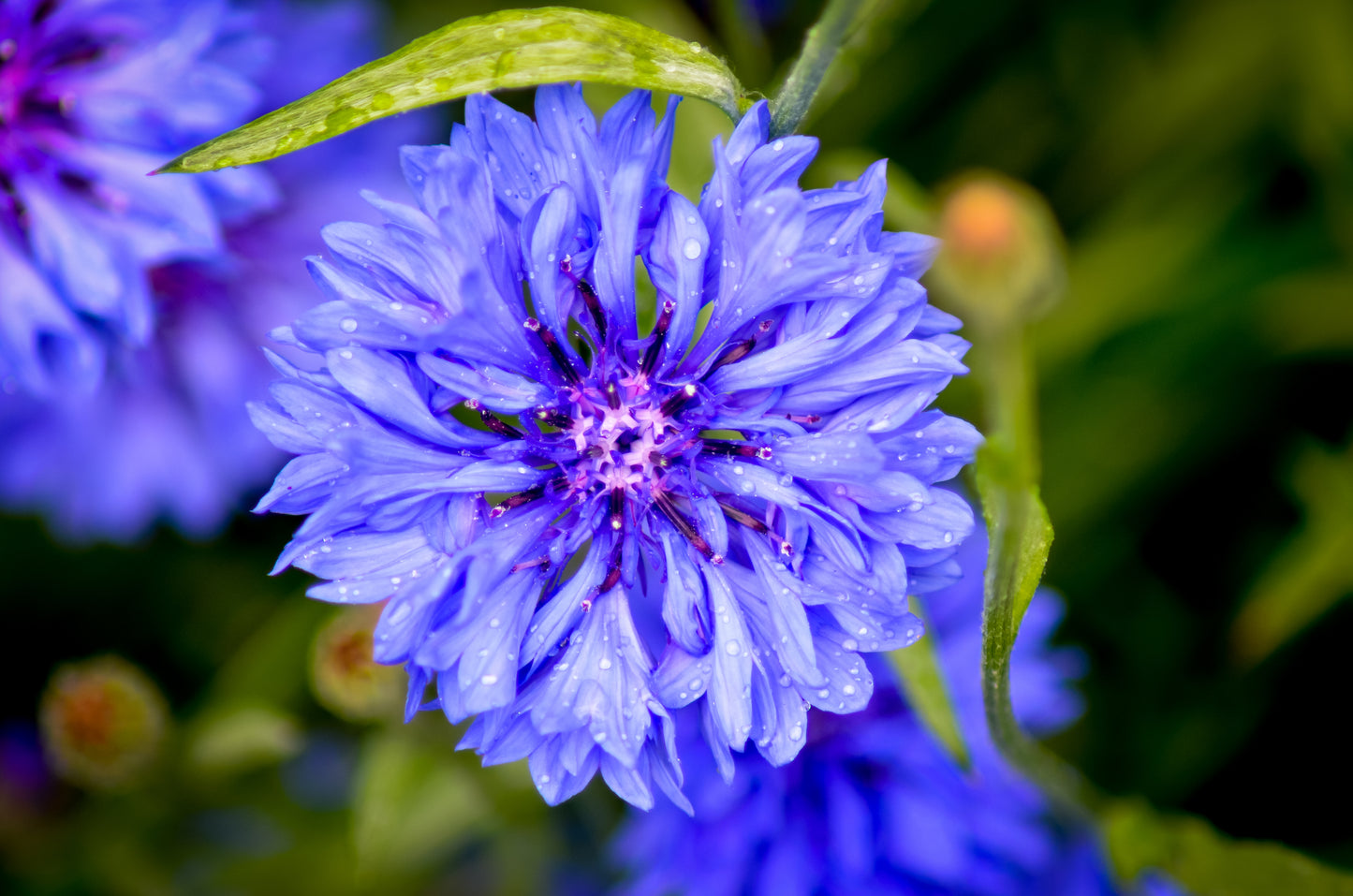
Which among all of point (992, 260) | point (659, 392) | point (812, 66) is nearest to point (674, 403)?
point (659, 392)

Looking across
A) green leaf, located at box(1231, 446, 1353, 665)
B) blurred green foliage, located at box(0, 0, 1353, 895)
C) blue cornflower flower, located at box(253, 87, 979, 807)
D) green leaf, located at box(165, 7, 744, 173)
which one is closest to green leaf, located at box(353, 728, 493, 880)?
blurred green foliage, located at box(0, 0, 1353, 895)

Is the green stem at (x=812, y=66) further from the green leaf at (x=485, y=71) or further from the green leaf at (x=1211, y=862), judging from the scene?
the green leaf at (x=1211, y=862)

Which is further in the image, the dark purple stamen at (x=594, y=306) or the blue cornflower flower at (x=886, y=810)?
the blue cornflower flower at (x=886, y=810)

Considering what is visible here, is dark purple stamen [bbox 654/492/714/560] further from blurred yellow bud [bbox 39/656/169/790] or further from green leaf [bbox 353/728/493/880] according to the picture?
blurred yellow bud [bbox 39/656/169/790]

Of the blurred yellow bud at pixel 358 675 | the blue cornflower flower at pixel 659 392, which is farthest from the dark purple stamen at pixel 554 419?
the blurred yellow bud at pixel 358 675

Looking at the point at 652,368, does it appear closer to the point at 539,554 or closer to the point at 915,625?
the point at 539,554

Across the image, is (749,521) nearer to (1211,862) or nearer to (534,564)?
(534,564)

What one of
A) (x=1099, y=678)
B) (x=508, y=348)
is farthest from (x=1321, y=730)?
(x=508, y=348)
